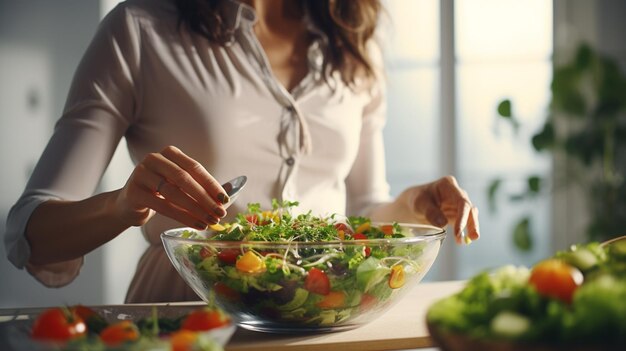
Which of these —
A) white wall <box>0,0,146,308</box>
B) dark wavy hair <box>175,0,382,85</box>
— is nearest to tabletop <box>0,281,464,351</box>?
dark wavy hair <box>175,0,382,85</box>

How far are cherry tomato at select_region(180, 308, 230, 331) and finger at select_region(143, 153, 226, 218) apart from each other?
29cm

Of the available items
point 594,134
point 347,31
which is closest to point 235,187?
point 347,31

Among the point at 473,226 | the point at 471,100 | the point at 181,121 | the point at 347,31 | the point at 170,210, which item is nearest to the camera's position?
the point at 170,210

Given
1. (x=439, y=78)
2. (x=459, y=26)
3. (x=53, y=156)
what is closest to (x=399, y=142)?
(x=439, y=78)

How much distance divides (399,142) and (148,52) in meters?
3.17

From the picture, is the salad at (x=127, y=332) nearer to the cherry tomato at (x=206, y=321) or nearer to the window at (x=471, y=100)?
the cherry tomato at (x=206, y=321)

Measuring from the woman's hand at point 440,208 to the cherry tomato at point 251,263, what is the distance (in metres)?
0.40

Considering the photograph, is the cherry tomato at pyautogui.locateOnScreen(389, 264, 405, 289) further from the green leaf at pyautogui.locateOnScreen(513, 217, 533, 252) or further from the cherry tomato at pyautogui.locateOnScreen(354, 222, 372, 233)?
the green leaf at pyautogui.locateOnScreen(513, 217, 533, 252)

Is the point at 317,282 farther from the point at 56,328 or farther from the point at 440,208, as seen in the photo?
the point at 440,208

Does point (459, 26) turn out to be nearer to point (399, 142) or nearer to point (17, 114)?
point (399, 142)

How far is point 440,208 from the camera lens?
1559 mm

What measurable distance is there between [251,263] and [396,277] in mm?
227

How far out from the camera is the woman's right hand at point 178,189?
3.67ft

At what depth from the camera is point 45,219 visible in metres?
1.46
